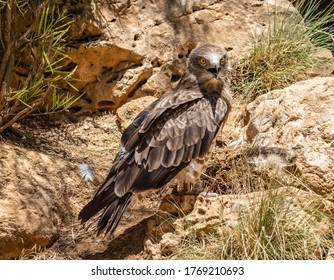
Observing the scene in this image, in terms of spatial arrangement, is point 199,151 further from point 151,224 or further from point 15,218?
point 15,218

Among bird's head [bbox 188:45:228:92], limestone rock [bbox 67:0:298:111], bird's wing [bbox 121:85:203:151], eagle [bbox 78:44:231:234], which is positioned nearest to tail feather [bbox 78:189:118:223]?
eagle [bbox 78:44:231:234]

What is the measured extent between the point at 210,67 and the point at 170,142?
2.97 feet

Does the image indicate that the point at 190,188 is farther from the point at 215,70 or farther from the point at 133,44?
the point at 133,44

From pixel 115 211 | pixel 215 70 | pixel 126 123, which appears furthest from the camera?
pixel 126 123

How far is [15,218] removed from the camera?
611cm

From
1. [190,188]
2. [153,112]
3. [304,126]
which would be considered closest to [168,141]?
[153,112]

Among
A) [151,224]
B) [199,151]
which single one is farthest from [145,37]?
[151,224]

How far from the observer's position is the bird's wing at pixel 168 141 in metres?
6.03

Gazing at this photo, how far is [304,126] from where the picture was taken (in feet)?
20.4

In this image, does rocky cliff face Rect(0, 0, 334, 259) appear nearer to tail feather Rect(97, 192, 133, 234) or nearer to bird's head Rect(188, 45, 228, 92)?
tail feather Rect(97, 192, 133, 234)

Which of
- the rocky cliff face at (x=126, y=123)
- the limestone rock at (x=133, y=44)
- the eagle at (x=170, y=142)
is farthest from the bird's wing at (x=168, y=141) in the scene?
Answer: the limestone rock at (x=133, y=44)

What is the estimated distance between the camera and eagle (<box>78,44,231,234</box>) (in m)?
5.90

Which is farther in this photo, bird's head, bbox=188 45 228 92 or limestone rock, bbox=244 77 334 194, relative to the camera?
bird's head, bbox=188 45 228 92

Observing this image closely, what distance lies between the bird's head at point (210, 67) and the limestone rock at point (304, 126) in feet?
1.84
